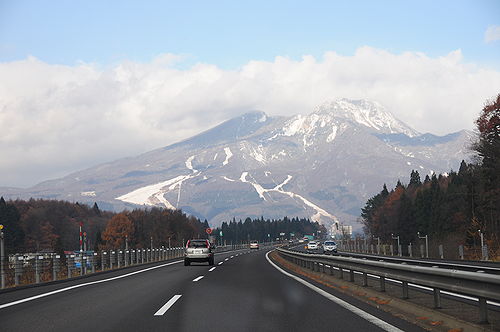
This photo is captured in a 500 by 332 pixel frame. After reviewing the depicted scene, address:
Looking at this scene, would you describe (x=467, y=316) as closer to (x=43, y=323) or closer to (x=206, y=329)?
(x=206, y=329)

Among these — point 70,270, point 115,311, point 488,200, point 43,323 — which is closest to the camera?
point 43,323

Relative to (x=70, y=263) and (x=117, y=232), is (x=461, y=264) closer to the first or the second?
(x=70, y=263)

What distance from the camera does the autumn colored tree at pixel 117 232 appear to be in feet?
576

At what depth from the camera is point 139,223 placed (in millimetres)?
182625

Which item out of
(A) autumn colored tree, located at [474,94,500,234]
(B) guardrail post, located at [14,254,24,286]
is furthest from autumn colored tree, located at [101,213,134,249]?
(B) guardrail post, located at [14,254,24,286]

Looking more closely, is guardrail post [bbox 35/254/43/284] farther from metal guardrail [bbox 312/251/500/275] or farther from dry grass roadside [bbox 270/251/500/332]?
metal guardrail [bbox 312/251/500/275]

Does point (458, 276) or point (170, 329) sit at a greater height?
point (458, 276)

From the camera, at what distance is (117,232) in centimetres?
17688

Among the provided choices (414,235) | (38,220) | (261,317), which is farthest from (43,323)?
(38,220)

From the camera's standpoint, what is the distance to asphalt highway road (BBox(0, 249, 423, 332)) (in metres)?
9.78

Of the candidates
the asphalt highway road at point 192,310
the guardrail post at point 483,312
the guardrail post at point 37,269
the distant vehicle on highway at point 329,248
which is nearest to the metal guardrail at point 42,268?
the guardrail post at point 37,269

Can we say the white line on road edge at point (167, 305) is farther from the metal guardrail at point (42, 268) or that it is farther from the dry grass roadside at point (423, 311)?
the metal guardrail at point (42, 268)

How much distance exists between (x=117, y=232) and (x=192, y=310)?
170m

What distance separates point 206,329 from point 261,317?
167 cm
